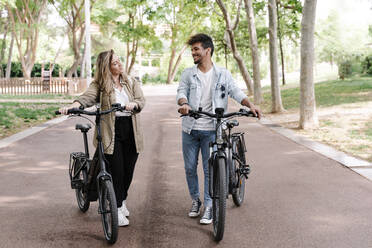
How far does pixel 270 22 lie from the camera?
1845cm

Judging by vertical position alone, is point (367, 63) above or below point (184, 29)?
below

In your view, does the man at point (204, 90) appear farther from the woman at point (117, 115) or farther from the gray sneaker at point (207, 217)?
the woman at point (117, 115)

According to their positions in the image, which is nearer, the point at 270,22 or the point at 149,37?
the point at 270,22

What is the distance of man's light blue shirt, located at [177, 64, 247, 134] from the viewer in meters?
4.91

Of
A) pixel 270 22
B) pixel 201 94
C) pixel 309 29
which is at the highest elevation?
pixel 270 22

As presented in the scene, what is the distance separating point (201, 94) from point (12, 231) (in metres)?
2.30

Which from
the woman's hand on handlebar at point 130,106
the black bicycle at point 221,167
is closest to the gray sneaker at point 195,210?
the black bicycle at point 221,167

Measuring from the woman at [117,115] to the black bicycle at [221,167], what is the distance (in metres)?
0.70

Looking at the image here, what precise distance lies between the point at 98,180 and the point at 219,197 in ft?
3.73

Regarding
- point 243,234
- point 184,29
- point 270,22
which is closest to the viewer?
point 243,234

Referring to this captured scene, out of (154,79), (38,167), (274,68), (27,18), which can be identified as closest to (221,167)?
(38,167)

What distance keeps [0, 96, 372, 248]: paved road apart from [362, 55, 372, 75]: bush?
79.9ft

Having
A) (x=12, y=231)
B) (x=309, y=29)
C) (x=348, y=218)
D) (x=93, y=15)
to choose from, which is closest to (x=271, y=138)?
(x=309, y=29)

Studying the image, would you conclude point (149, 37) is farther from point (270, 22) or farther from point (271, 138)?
point (271, 138)
